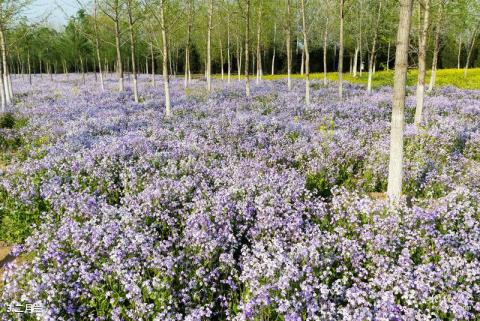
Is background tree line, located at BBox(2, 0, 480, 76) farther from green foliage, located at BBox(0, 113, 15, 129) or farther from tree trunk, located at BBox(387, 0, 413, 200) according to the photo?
green foliage, located at BBox(0, 113, 15, 129)

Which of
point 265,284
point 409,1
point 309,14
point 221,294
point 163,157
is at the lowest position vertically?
point 221,294

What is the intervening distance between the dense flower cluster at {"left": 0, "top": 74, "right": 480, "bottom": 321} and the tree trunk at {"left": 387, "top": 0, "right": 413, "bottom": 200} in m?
0.63

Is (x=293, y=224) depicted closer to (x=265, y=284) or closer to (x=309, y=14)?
(x=265, y=284)

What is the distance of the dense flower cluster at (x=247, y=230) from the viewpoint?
4.72m

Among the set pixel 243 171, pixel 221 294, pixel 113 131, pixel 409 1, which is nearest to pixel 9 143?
pixel 113 131

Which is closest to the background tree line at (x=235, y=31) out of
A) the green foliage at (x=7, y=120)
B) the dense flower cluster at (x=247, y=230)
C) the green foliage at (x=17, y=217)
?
the dense flower cluster at (x=247, y=230)

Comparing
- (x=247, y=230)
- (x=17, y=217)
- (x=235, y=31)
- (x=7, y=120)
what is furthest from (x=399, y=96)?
(x=235, y=31)

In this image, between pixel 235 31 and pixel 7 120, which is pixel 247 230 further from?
pixel 235 31

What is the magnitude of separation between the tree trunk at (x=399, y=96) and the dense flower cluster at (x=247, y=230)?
2.08 ft

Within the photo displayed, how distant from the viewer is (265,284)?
4.82 meters

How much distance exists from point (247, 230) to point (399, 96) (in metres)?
4.22

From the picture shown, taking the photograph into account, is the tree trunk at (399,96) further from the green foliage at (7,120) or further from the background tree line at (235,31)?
the green foliage at (7,120)

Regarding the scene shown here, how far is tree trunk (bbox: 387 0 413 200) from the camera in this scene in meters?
7.20

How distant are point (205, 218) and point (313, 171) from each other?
4590 mm
